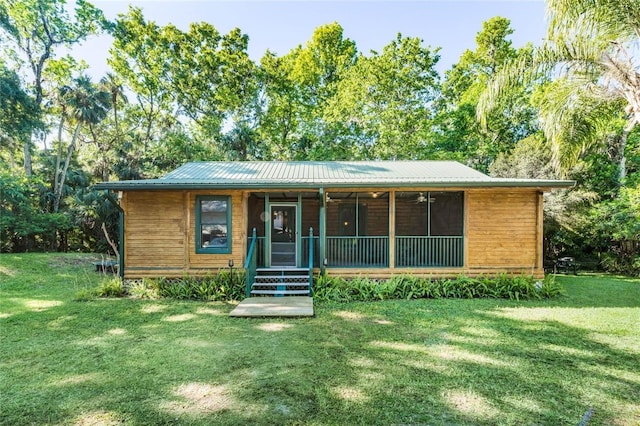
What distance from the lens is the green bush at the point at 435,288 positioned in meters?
8.01

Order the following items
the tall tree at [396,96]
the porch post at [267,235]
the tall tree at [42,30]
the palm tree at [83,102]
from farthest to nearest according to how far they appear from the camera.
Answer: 1. the tall tree at [396,96]
2. the tall tree at [42,30]
3. the palm tree at [83,102]
4. the porch post at [267,235]

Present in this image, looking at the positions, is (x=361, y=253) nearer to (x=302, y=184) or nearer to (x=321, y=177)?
(x=321, y=177)

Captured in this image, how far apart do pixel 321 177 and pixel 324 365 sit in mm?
6455

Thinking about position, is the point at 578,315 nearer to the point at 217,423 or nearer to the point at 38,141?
the point at 217,423

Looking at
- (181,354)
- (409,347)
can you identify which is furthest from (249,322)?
(409,347)

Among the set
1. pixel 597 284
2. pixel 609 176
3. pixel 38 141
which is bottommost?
pixel 597 284

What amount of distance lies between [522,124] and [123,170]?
2453cm

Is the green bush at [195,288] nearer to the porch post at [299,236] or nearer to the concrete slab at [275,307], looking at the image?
the concrete slab at [275,307]

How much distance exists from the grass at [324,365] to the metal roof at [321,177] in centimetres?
292

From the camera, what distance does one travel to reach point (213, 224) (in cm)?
880

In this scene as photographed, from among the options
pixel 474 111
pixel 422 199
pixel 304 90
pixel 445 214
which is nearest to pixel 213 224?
pixel 422 199

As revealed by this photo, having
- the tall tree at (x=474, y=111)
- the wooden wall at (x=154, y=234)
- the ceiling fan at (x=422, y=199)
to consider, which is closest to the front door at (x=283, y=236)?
the wooden wall at (x=154, y=234)

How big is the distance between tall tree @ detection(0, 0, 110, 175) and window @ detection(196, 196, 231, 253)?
678 inches

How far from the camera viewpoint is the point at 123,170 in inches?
677
